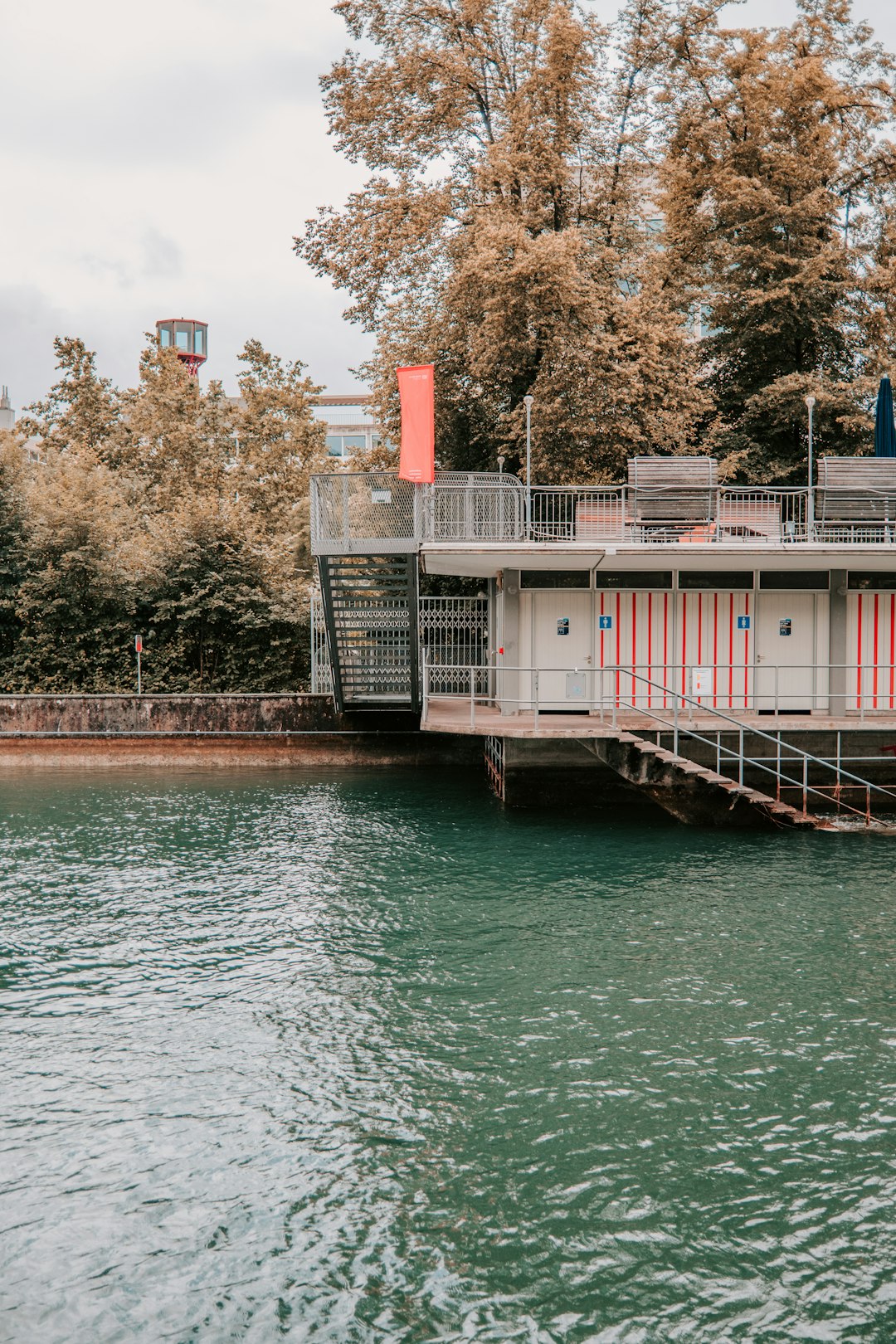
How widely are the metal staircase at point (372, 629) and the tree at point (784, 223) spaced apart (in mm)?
9913

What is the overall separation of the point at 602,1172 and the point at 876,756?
45.4ft

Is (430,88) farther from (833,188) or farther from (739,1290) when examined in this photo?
(739,1290)

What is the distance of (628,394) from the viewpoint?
25.6 metres

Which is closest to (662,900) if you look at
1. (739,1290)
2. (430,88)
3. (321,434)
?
(739,1290)

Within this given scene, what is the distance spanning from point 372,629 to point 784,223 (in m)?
15.9

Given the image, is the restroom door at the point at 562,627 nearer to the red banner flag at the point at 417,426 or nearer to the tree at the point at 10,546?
the red banner flag at the point at 417,426

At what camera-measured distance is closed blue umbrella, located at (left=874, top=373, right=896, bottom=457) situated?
869 inches

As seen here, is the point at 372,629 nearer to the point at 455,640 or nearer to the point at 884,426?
the point at 455,640

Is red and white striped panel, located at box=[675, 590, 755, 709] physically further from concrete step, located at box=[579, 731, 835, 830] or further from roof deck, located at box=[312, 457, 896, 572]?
concrete step, located at box=[579, 731, 835, 830]

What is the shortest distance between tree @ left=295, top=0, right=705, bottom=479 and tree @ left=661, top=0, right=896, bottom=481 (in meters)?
1.29

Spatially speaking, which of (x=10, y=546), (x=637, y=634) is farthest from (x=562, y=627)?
(x=10, y=546)

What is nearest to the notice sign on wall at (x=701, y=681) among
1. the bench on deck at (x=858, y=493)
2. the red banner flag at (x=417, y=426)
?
the bench on deck at (x=858, y=493)

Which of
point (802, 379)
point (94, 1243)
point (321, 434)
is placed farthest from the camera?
point (321, 434)

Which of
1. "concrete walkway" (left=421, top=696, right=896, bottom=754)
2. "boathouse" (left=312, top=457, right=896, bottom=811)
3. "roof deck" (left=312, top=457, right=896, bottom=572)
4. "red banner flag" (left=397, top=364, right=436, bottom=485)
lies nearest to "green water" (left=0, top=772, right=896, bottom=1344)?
"concrete walkway" (left=421, top=696, right=896, bottom=754)
